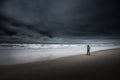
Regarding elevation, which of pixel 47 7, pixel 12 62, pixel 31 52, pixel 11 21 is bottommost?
pixel 12 62

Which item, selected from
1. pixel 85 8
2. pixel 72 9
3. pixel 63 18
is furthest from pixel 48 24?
pixel 85 8

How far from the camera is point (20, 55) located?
9.47 metres

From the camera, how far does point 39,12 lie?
156 inches

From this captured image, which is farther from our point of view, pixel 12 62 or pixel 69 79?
pixel 12 62

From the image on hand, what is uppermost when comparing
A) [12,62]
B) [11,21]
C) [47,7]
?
[47,7]

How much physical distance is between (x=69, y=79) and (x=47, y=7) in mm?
2929

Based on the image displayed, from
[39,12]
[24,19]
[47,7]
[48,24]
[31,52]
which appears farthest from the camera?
[31,52]

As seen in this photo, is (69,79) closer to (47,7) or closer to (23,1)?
(47,7)

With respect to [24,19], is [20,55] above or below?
below

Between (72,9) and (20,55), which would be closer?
(72,9)

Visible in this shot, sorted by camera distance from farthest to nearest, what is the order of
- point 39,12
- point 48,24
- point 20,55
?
point 20,55
point 48,24
point 39,12

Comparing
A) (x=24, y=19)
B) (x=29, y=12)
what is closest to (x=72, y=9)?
(x=29, y=12)

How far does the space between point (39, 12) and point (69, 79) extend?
2938 millimetres

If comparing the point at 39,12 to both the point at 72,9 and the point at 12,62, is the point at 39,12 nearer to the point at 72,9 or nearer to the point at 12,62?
the point at 72,9
